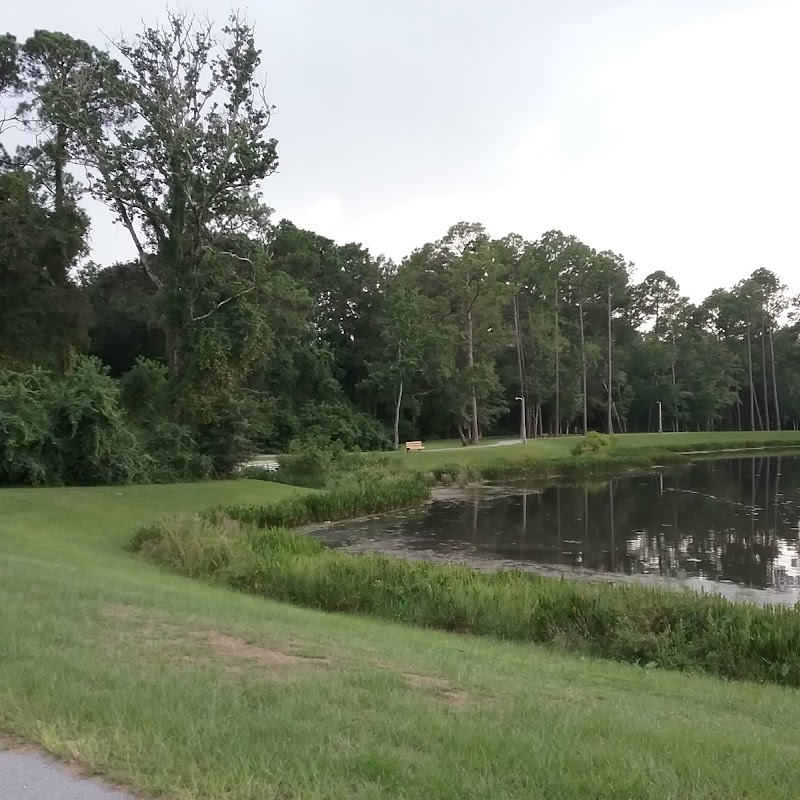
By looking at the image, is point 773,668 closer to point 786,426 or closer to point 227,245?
point 227,245

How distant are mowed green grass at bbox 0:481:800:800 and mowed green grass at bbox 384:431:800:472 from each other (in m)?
32.4

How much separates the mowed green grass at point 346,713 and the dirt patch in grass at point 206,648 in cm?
3

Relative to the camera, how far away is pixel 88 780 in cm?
386

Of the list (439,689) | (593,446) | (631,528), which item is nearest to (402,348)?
(593,446)

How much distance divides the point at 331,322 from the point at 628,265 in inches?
1446

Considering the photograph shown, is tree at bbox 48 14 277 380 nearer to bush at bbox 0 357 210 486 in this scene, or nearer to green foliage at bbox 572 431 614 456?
bush at bbox 0 357 210 486

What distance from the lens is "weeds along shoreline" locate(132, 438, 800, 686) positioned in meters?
10.2

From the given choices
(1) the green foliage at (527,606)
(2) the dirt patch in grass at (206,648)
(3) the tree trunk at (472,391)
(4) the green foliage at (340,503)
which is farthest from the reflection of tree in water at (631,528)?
(3) the tree trunk at (472,391)

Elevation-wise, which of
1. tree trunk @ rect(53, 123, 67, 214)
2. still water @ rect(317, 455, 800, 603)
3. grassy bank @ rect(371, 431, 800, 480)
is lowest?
still water @ rect(317, 455, 800, 603)

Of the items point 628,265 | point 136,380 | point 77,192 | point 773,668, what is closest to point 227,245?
point 136,380

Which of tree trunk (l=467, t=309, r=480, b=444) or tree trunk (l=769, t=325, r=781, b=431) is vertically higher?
tree trunk (l=769, t=325, r=781, b=431)

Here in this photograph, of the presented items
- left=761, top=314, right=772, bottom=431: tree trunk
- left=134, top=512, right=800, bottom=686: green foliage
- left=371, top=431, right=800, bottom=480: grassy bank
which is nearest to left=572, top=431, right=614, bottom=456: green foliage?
left=371, top=431, right=800, bottom=480: grassy bank

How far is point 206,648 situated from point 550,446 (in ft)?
162

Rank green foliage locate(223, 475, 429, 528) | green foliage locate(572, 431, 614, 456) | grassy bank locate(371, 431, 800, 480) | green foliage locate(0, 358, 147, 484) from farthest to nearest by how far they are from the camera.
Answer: green foliage locate(572, 431, 614, 456)
grassy bank locate(371, 431, 800, 480)
green foliage locate(0, 358, 147, 484)
green foliage locate(223, 475, 429, 528)
